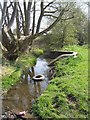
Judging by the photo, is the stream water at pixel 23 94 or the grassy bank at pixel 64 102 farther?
the stream water at pixel 23 94

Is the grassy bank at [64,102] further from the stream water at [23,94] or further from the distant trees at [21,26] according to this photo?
the distant trees at [21,26]

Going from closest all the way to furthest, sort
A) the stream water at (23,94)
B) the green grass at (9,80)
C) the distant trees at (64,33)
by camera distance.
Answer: the stream water at (23,94)
the green grass at (9,80)
the distant trees at (64,33)

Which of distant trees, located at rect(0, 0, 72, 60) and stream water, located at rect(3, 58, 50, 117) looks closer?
stream water, located at rect(3, 58, 50, 117)

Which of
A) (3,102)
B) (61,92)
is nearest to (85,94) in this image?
(61,92)

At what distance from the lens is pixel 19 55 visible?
1491 centimetres

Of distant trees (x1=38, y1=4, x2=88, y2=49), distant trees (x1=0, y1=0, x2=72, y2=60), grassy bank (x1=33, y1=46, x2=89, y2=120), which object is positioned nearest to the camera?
grassy bank (x1=33, y1=46, x2=89, y2=120)

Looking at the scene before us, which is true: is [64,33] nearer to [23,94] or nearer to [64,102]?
[23,94]

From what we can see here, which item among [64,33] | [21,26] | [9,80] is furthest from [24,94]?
[64,33]

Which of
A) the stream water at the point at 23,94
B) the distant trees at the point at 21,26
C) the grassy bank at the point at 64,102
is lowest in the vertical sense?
the stream water at the point at 23,94

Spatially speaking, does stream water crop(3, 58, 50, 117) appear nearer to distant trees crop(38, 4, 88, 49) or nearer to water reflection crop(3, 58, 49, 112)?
water reflection crop(3, 58, 49, 112)

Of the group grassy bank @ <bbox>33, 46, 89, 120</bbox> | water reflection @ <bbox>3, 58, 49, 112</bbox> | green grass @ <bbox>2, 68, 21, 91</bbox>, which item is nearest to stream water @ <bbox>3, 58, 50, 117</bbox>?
water reflection @ <bbox>3, 58, 49, 112</bbox>

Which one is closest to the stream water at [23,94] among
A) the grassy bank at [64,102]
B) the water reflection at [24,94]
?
the water reflection at [24,94]

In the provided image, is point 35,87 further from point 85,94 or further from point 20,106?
point 85,94

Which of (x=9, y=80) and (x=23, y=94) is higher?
(x=9, y=80)
